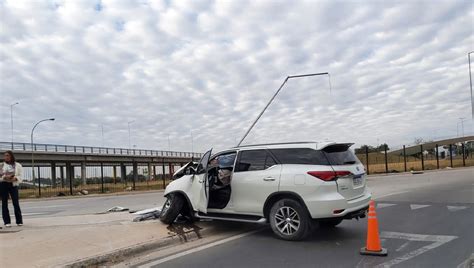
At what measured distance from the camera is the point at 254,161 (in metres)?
8.16

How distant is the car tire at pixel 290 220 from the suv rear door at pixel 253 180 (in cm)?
30

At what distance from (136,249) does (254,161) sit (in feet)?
9.15

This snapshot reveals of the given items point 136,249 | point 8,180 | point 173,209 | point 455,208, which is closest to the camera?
point 136,249

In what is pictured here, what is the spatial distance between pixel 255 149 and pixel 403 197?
27.0ft

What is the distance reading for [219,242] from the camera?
7.56 m

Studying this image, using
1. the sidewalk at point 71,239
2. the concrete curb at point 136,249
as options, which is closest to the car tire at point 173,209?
the sidewalk at point 71,239

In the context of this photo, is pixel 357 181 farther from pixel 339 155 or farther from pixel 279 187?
pixel 279 187

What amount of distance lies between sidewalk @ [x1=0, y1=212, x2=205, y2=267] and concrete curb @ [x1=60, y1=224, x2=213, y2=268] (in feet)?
0.17

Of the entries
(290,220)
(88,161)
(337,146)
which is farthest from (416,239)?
(88,161)

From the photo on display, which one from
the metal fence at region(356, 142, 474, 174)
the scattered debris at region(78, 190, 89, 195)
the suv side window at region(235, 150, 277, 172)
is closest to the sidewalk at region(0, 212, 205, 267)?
the suv side window at region(235, 150, 277, 172)

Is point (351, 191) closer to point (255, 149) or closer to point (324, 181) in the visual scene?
point (324, 181)

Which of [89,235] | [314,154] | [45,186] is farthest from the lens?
[45,186]

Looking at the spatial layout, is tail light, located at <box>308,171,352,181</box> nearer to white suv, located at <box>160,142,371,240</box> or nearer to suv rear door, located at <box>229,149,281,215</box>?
white suv, located at <box>160,142,371,240</box>

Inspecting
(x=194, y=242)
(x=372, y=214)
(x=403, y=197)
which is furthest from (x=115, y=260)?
(x=403, y=197)
